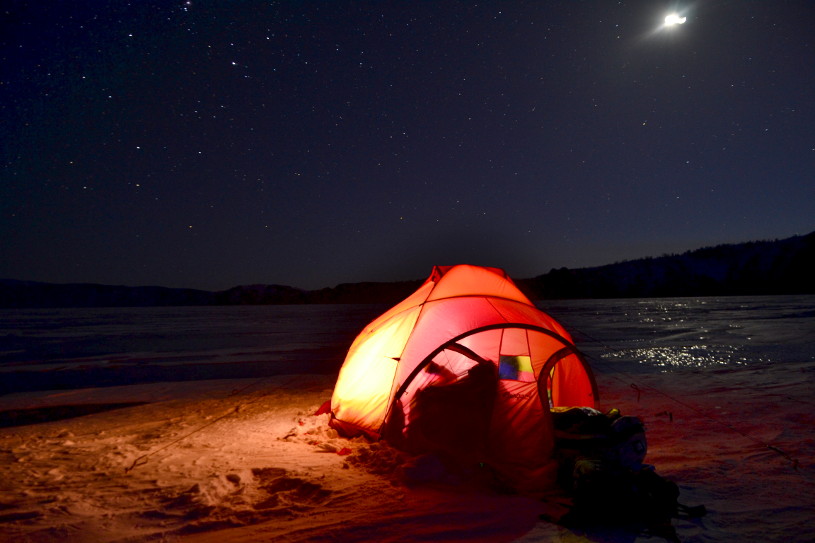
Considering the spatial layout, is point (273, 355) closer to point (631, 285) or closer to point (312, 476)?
point (312, 476)

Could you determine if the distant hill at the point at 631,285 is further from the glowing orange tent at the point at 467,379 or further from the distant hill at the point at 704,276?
the glowing orange tent at the point at 467,379

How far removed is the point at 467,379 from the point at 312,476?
248 centimetres

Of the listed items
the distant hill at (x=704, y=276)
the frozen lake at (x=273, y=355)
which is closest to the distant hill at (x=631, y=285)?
the distant hill at (x=704, y=276)

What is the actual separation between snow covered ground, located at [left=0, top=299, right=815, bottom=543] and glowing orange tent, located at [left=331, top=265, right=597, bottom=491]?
559 millimetres

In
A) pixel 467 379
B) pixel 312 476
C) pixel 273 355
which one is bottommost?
pixel 273 355

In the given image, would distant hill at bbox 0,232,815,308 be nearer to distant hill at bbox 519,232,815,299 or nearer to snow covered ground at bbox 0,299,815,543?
distant hill at bbox 519,232,815,299

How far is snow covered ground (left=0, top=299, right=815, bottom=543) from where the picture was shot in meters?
4.32

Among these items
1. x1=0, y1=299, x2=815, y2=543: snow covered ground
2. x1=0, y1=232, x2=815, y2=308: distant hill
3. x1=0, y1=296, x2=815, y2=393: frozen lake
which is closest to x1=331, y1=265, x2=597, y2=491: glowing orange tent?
x1=0, y1=299, x2=815, y2=543: snow covered ground

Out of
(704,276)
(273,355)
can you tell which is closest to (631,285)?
(704,276)

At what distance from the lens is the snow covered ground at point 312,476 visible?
4.32 meters

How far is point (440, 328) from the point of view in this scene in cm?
731

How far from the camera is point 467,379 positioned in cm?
662

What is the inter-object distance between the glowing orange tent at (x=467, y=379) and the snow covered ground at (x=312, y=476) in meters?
0.56

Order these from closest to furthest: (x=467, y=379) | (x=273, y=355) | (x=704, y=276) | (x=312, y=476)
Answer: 1. (x=312, y=476)
2. (x=467, y=379)
3. (x=273, y=355)
4. (x=704, y=276)
